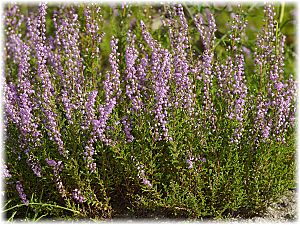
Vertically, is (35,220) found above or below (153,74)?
below

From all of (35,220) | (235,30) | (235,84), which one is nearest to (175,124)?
(235,84)

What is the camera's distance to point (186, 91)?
134 inches

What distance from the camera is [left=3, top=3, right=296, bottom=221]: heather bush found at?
337 cm

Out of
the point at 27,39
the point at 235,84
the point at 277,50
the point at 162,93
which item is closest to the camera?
the point at 162,93

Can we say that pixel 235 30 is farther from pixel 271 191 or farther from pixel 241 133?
pixel 271 191

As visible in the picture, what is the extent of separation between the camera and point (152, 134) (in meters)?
3.34

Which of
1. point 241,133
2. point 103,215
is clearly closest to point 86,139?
point 103,215

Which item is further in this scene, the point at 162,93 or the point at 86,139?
the point at 86,139

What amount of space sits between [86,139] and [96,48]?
0.73 meters

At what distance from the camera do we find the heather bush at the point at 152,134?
133 inches

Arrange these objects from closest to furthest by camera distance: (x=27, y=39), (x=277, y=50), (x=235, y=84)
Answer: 1. (x=235, y=84)
2. (x=277, y=50)
3. (x=27, y=39)

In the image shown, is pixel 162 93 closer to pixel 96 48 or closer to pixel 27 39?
pixel 96 48

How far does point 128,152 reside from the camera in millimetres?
3445

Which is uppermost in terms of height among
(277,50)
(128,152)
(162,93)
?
(277,50)
